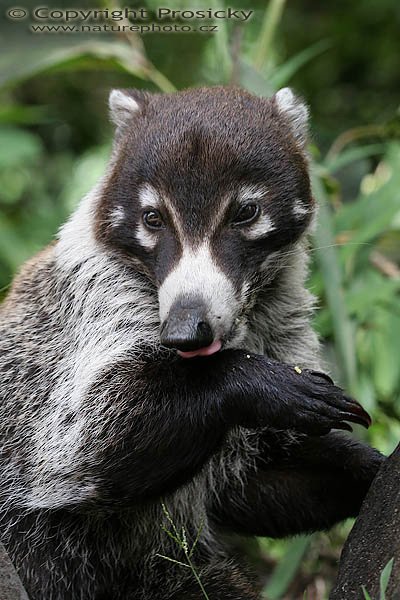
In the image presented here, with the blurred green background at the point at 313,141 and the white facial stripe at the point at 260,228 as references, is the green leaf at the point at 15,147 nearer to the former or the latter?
the blurred green background at the point at 313,141

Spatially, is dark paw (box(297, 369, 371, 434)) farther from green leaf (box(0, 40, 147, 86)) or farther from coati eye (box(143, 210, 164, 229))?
green leaf (box(0, 40, 147, 86))

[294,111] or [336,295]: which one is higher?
[294,111]

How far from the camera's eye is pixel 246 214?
Answer: 15.9 ft

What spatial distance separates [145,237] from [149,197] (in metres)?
0.19

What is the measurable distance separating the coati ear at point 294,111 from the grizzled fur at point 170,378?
1 cm

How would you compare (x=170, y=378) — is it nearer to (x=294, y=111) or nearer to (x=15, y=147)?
(x=294, y=111)

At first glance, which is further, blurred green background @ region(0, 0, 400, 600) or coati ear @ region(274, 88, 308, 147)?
blurred green background @ region(0, 0, 400, 600)

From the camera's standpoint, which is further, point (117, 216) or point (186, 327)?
point (117, 216)

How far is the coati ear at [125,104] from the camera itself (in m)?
5.41

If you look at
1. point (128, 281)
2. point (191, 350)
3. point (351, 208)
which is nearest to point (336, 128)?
point (351, 208)

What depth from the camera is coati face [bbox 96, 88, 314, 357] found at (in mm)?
4602

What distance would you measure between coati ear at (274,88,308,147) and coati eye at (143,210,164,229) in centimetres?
104

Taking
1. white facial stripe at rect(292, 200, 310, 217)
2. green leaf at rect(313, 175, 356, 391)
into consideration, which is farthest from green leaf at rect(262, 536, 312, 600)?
white facial stripe at rect(292, 200, 310, 217)

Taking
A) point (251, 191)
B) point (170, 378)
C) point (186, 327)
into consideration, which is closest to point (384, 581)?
point (186, 327)
